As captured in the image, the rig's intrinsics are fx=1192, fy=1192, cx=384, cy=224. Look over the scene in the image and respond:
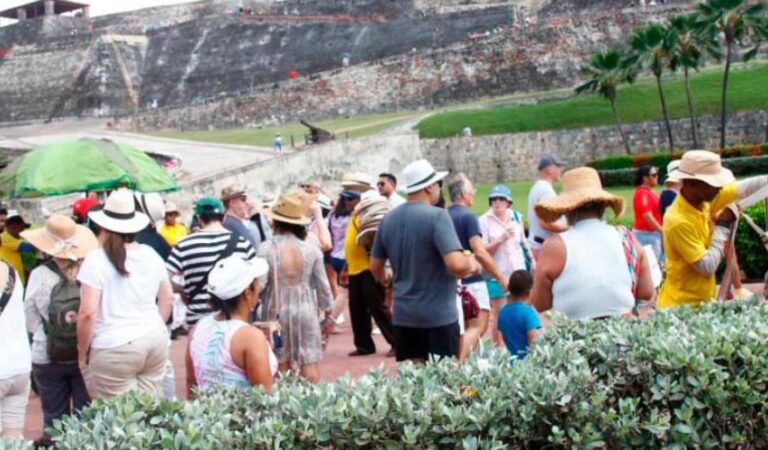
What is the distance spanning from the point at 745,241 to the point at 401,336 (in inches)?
336

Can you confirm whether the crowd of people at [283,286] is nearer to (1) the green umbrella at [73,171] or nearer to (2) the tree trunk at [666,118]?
→ (1) the green umbrella at [73,171]

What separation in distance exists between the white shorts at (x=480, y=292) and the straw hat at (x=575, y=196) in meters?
2.71

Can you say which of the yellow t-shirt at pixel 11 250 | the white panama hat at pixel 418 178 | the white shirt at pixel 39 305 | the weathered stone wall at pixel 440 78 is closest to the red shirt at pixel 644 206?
the white panama hat at pixel 418 178

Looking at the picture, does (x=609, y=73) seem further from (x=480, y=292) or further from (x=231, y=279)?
(x=231, y=279)

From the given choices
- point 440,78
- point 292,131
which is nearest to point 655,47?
point 292,131

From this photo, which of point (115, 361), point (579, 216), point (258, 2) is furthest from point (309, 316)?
point (258, 2)

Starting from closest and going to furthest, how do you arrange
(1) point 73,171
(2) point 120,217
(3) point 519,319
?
1. (2) point 120,217
2. (3) point 519,319
3. (1) point 73,171

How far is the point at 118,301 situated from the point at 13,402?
2.69 feet

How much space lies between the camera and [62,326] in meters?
7.27

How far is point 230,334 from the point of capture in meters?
5.85

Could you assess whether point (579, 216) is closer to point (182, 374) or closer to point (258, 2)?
point (182, 374)

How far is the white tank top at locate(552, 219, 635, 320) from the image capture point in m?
6.52

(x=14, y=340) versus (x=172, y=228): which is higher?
(x=14, y=340)

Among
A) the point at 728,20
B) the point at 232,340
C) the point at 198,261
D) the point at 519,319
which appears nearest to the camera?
the point at 232,340
